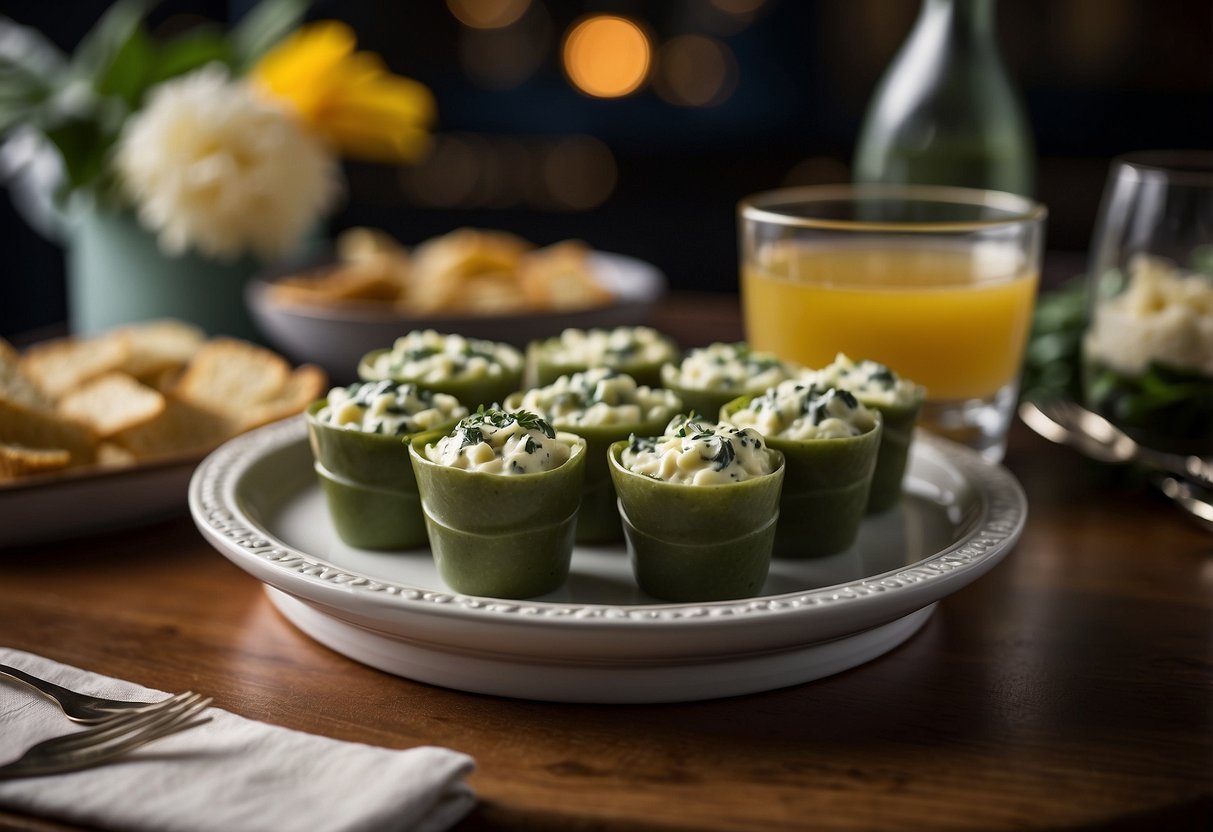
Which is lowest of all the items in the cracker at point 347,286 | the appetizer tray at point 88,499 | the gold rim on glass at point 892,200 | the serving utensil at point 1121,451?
the serving utensil at point 1121,451

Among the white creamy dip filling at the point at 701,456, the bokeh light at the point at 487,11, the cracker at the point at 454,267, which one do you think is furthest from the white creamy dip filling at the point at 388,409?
the bokeh light at the point at 487,11

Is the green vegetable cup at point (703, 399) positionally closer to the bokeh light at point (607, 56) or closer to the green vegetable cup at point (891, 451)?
the green vegetable cup at point (891, 451)

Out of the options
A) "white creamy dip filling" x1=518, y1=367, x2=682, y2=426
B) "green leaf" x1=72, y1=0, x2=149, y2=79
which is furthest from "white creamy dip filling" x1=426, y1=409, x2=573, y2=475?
"green leaf" x1=72, y1=0, x2=149, y2=79

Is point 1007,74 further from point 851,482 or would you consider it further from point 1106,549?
point 851,482

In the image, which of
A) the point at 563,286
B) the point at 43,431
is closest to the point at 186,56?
the point at 563,286

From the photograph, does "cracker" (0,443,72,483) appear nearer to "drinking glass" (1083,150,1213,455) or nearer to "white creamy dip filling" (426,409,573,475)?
"white creamy dip filling" (426,409,573,475)

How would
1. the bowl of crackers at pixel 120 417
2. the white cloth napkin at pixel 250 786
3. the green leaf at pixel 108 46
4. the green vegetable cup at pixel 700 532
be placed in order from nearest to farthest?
the white cloth napkin at pixel 250 786
the green vegetable cup at pixel 700 532
the bowl of crackers at pixel 120 417
the green leaf at pixel 108 46
